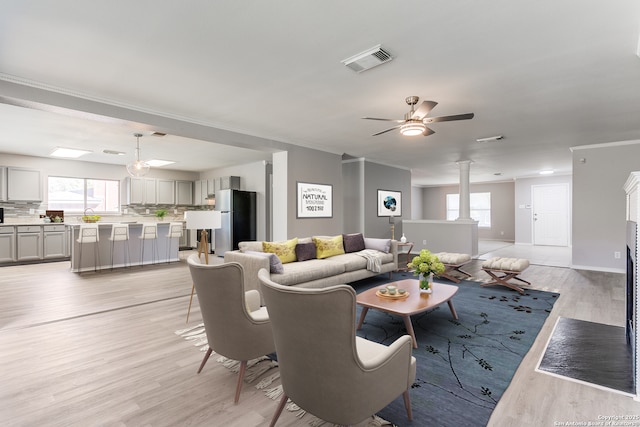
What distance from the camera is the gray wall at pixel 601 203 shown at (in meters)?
5.88

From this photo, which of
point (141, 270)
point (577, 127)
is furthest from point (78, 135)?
point (577, 127)

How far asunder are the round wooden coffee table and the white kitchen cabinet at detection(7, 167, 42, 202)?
861cm

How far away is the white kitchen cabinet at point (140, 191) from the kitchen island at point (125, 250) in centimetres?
195

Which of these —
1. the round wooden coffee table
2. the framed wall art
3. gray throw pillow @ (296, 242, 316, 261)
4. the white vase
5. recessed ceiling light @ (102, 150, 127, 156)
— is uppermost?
recessed ceiling light @ (102, 150, 127, 156)

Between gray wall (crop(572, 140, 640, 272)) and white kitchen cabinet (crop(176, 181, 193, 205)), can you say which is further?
white kitchen cabinet (crop(176, 181, 193, 205))

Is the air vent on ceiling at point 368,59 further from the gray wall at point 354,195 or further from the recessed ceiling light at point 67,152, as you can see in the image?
the recessed ceiling light at point 67,152

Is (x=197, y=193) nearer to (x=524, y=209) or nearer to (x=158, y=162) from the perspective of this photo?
(x=158, y=162)

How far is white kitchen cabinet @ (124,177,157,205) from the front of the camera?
29.3 ft

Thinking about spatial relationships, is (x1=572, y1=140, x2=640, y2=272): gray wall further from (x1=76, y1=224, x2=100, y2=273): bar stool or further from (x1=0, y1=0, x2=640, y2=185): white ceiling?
(x1=76, y1=224, x2=100, y2=273): bar stool

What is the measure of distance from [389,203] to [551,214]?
601 cm

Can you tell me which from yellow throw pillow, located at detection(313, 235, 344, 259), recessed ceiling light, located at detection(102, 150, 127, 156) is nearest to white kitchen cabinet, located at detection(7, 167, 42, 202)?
recessed ceiling light, located at detection(102, 150, 127, 156)

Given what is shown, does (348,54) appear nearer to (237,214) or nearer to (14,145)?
(237,214)

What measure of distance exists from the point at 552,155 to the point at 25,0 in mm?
8930

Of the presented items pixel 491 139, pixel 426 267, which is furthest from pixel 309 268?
pixel 491 139
